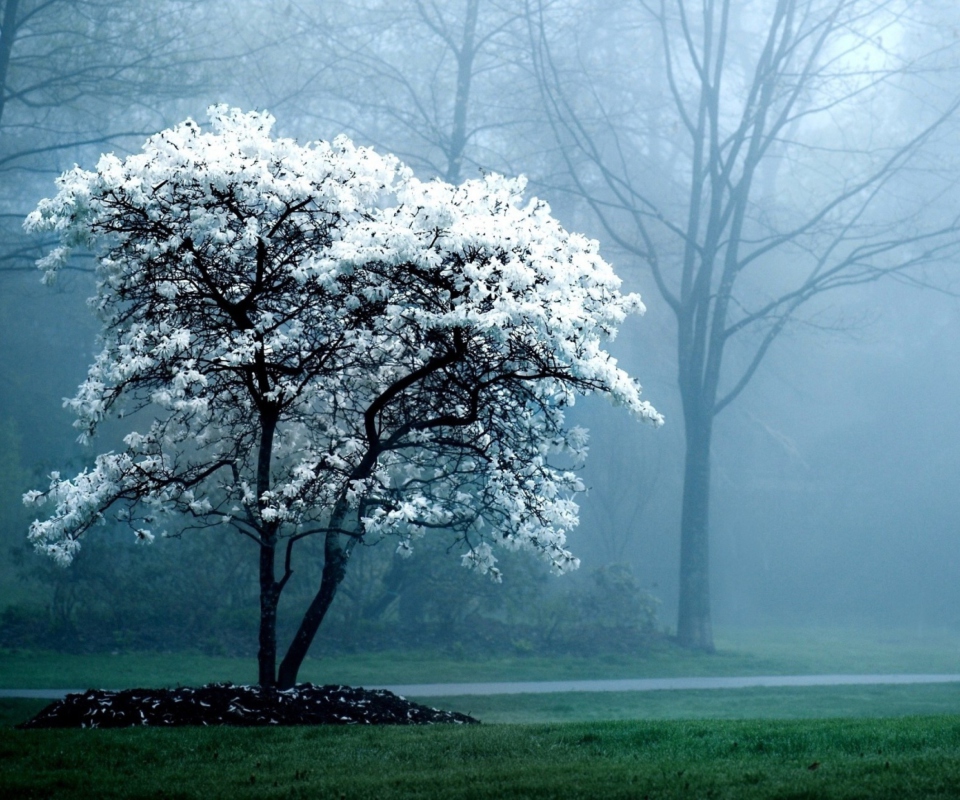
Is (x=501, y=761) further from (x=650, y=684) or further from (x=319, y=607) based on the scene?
(x=650, y=684)

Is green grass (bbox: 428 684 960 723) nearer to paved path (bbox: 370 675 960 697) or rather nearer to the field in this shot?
paved path (bbox: 370 675 960 697)

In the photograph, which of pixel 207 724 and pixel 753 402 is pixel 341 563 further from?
pixel 753 402

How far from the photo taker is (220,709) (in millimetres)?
9273

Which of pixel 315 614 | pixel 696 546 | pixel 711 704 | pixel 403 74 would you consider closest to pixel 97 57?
pixel 403 74

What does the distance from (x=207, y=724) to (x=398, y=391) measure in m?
3.42

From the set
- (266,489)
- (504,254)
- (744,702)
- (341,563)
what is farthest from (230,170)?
(744,702)

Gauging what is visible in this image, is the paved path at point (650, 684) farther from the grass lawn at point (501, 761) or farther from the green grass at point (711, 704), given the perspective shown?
the grass lawn at point (501, 761)

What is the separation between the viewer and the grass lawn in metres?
6.45

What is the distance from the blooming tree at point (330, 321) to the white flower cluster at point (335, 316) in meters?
0.03

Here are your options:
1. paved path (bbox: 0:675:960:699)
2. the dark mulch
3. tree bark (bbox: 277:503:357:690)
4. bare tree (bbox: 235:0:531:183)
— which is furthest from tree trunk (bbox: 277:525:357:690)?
bare tree (bbox: 235:0:531:183)

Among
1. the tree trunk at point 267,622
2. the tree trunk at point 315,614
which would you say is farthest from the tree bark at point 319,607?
the tree trunk at point 267,622

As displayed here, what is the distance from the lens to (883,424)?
41.9 meters

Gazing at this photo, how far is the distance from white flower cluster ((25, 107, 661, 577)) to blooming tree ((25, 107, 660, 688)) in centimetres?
3

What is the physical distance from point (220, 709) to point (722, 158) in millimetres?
24946
